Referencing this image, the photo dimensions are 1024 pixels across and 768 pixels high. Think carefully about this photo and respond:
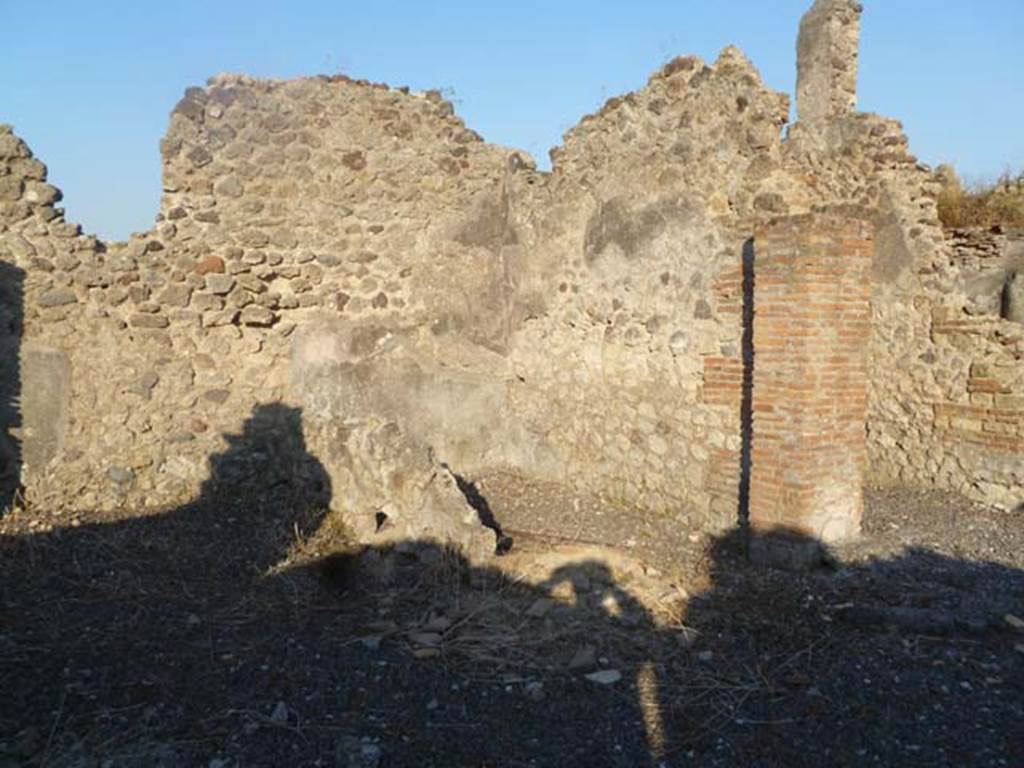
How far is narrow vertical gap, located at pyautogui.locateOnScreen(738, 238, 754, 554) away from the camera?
198 inches

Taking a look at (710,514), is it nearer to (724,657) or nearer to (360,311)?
(724,657)

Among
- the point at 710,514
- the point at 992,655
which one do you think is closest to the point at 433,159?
the point at 710,514

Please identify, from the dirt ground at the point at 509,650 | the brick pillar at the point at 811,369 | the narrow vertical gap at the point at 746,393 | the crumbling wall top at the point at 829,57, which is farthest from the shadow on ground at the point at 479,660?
the crumbling wall top at the point at 829,57

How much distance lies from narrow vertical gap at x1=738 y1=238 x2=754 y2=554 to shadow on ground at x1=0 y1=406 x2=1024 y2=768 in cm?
22

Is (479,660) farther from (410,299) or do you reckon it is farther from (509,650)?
(410,299)

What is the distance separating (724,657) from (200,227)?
5.31 m

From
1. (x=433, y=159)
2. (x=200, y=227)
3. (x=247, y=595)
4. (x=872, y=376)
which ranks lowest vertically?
(x=247, y=595)

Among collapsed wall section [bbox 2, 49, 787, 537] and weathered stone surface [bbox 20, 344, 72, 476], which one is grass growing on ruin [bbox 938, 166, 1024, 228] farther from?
weathered stone surface [bbox 20, 344, 72, 476]

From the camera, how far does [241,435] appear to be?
661 centimetres

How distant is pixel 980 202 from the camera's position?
8.27 metres

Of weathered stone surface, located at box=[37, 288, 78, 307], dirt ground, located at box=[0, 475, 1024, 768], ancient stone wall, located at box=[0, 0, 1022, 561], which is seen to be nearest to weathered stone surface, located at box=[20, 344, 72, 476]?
ancient stone wall, located at box=[0, 0, 1022, 561]

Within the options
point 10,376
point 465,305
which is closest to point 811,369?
point 465,305

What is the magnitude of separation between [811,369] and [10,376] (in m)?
5.55

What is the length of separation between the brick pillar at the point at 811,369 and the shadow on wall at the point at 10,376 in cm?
524
